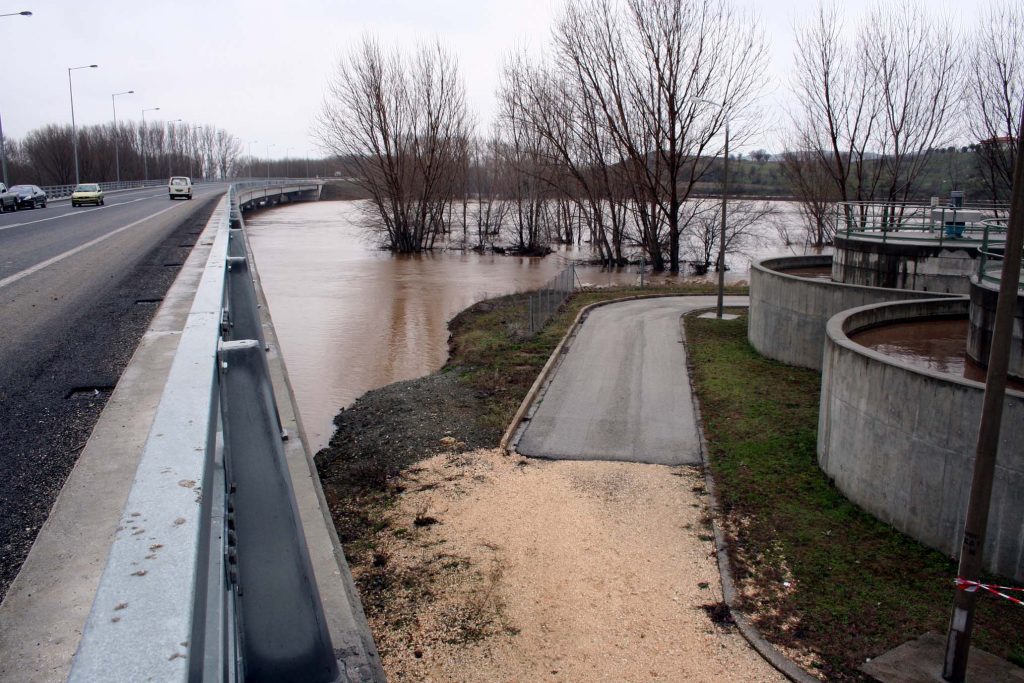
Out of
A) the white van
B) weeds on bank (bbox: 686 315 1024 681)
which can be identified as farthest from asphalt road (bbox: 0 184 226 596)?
the white van

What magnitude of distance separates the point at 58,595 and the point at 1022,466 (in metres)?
9.64

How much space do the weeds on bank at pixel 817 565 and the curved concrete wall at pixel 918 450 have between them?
0.33 metres

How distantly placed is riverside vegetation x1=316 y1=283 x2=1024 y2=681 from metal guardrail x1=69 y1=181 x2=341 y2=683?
19.5 feet

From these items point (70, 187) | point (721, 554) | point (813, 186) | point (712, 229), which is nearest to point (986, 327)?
point (721, 554)

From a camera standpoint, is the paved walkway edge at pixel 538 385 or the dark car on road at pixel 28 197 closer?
the paved walkway edge at pixel 538 385

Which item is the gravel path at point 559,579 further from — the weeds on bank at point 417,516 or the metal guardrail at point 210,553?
the metal guardrail at point 210,553

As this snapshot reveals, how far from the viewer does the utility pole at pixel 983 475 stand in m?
6.88

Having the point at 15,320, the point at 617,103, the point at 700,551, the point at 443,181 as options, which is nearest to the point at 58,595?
the point at 15,320

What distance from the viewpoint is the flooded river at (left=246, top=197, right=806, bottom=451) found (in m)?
23.1

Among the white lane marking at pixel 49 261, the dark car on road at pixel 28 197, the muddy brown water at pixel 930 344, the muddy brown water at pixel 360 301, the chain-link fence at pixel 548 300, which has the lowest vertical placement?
the muddy brown water at pixel 360 301

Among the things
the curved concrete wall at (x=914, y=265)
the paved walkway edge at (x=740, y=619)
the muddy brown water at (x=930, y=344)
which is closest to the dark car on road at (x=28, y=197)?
the curved concrete wall at (x=914, y=265)

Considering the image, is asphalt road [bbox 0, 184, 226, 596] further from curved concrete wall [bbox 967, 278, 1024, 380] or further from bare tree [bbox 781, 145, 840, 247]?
bare tree [bbox 781, 145, 840, 247]

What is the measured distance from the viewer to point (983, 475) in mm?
7336

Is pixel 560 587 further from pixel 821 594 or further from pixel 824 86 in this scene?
pixel 824 86
